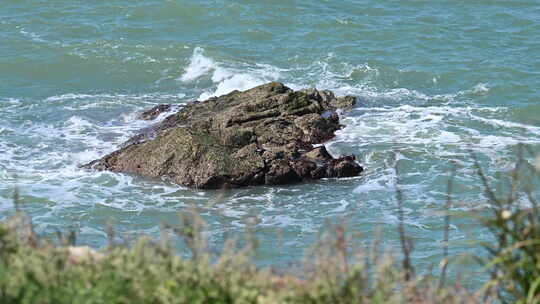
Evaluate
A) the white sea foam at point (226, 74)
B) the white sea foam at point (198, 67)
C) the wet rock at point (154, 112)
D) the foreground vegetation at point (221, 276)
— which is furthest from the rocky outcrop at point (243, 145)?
the foreground vegetation at point (221, 276)

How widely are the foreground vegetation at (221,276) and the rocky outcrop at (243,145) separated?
11282 mm

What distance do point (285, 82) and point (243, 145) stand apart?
7.24 meters

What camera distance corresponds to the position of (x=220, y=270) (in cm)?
570

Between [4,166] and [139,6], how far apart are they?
50.8 ft

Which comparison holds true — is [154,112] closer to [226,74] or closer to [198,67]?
[226,74]

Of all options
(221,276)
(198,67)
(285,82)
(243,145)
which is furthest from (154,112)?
(221,276)

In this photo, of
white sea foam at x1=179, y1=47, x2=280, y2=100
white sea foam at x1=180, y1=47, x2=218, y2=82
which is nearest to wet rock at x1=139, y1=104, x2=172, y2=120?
white sea foam at x1=179, y1=47, x2=280, y2=100

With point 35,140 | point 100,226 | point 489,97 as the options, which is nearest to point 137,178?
point 100,226

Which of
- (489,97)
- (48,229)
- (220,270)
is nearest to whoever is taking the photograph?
(220,270)

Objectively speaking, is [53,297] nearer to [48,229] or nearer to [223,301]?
[223,301]

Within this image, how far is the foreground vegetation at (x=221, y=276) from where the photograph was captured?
17.6 ft

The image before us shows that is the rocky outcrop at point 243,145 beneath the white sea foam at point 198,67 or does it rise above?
above

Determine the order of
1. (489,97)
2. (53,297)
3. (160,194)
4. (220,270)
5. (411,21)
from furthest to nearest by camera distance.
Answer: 1. (411,21)
2. (489,97)
3. (160,194)
4. (220,270)
5. (53,297)

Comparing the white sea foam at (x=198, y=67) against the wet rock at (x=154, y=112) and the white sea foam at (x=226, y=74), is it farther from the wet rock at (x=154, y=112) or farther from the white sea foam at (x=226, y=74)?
the wet rock at (x=154, y=112)
